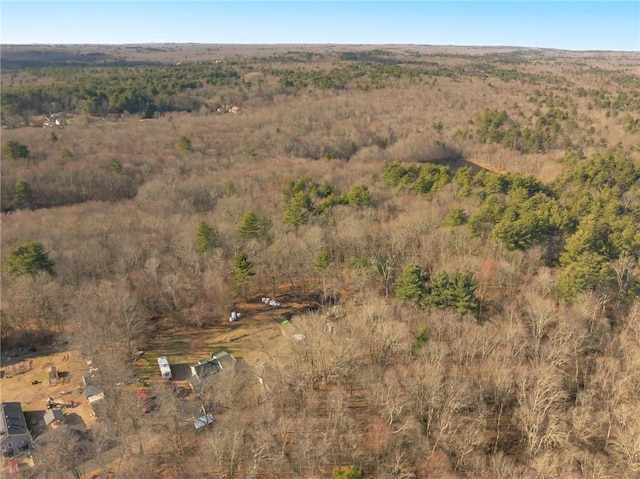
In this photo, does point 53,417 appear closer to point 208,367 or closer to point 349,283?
point 208,367

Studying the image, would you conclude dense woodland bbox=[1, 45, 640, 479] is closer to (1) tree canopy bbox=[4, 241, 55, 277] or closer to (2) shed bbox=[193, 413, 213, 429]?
(1) tree canopy bbox=[4, 241, 55, 277]

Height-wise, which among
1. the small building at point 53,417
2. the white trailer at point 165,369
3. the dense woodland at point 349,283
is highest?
the dense woodland at point 349,283

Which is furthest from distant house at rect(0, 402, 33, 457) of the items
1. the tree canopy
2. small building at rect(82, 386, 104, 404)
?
the tree canopy

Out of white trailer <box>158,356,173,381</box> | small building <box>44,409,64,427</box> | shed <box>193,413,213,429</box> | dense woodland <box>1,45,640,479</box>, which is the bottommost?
small building <box>44,409,64,427</box>

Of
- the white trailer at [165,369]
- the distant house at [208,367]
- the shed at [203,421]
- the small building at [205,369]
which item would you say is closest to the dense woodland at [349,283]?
the shed at [203,421]

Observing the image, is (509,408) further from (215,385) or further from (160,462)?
(160,462)

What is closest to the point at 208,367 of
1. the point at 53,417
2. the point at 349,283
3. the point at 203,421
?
the point at 203,421

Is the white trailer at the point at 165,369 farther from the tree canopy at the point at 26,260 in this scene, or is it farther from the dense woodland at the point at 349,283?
the tree canopy at the point at 26,260
